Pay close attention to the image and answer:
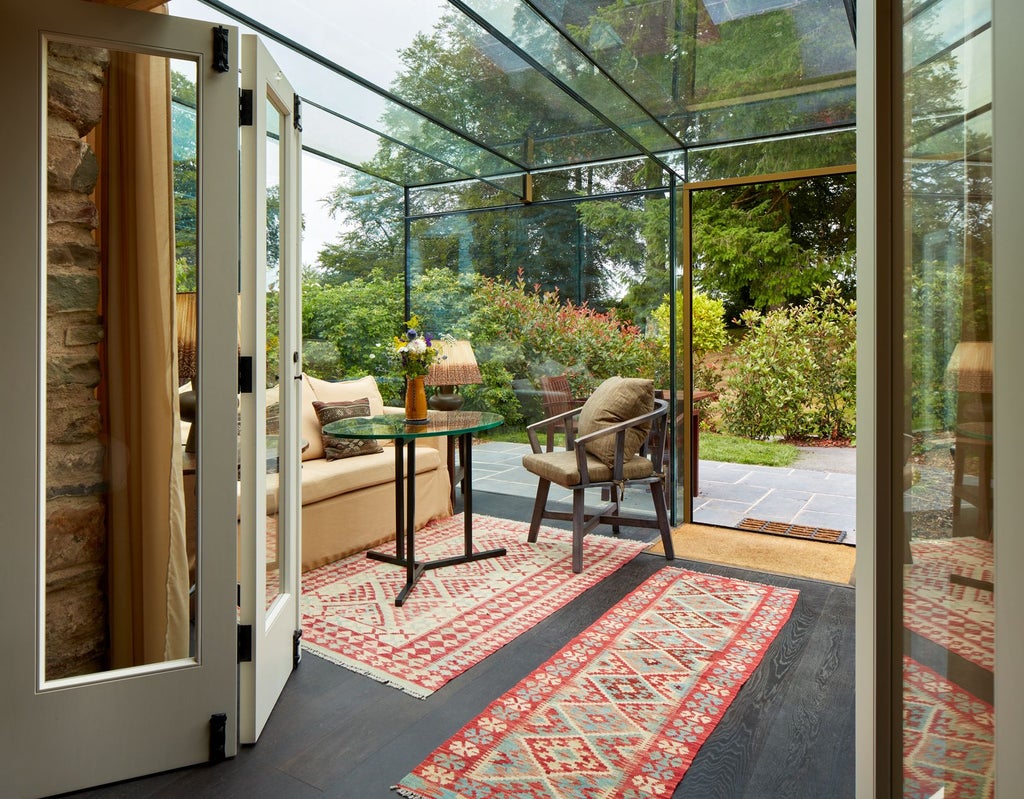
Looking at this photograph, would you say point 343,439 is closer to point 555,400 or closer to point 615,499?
point 555,400

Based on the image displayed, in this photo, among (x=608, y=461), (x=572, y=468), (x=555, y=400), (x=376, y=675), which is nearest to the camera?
(x=376, y=675)

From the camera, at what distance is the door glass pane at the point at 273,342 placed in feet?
7.23

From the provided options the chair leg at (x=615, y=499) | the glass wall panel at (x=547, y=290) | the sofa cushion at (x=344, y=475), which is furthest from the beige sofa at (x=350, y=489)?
Answer: the chair leg at (x=615, y=499)

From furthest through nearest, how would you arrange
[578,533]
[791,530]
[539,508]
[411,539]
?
[791,530]
[539,508]
[578,533]
[411,539]

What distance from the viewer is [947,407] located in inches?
39.4

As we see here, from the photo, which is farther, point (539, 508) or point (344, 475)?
point (539, 508)

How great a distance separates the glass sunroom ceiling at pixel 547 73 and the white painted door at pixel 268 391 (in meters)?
1.14

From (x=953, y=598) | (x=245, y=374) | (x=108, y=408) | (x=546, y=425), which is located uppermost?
(x=245, y=374)

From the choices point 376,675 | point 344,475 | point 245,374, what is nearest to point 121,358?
point 245,374

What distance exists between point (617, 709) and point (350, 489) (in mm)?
2126

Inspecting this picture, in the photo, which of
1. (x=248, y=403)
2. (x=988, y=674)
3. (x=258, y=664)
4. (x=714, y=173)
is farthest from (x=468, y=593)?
(x=714, y=173)

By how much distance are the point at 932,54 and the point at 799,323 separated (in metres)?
5.85

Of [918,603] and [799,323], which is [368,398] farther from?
[799,323]

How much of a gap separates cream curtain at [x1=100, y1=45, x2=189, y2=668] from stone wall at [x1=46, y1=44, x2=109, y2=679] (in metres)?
0.04
